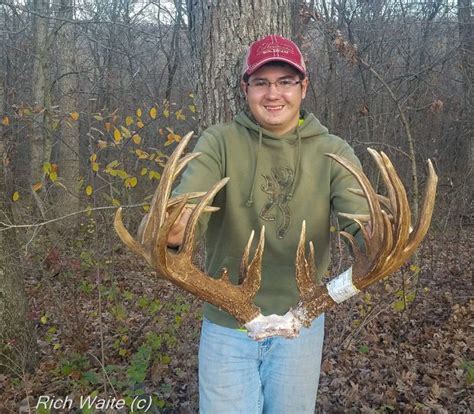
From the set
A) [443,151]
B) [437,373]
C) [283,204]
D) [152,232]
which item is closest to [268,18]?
[283,204]

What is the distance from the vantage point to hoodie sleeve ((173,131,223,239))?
2391mm

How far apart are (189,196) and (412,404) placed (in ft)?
10.3

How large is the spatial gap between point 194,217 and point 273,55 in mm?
1020

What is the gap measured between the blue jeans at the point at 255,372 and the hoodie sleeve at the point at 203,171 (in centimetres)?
69

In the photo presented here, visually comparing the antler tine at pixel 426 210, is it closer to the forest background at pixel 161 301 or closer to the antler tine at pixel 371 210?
the antler tine at pixel 371 210

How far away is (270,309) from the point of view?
8.71 feet

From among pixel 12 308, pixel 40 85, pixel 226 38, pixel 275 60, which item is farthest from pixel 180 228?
pixel 40 85

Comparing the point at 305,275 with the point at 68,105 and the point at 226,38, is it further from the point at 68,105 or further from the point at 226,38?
the point at 68,105

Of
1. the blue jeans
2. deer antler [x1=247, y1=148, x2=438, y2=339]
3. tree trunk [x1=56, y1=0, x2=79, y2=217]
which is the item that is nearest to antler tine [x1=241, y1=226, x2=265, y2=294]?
deer antler [x1=247, y1=148, x2=438, y2=339]

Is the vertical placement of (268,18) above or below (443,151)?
above

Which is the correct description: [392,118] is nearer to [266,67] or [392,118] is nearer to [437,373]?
[437,373]

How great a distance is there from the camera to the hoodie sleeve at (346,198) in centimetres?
240

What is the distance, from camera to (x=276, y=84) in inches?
102

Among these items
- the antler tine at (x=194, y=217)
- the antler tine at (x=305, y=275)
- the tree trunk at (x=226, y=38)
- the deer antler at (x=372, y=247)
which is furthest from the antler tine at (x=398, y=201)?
the tree trunk at (x=226, y=38)
